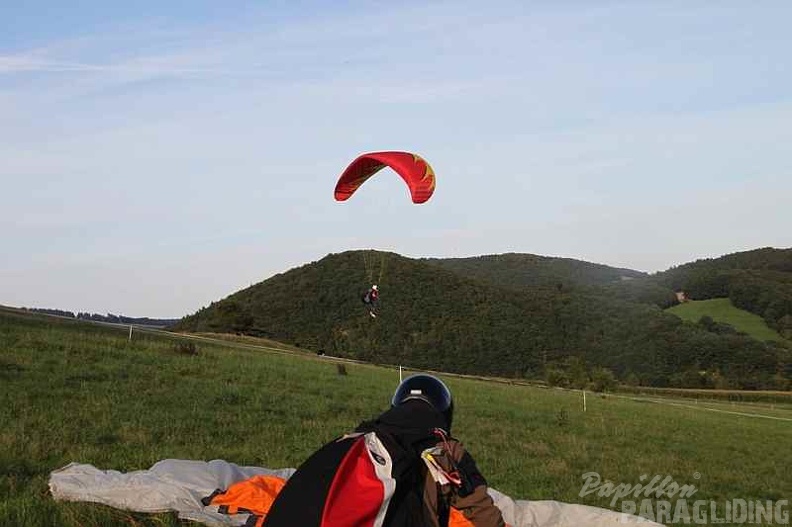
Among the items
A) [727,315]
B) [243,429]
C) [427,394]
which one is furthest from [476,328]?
[427,394]

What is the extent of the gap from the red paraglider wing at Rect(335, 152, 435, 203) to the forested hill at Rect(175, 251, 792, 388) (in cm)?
5125

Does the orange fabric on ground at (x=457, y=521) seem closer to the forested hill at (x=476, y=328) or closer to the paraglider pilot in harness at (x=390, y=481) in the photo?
the paraglider pilot in harness at (x=390, y=481)

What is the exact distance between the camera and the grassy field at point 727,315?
92125 mm

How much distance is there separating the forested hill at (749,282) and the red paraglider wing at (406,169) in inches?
3617

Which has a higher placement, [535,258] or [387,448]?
[535,258]

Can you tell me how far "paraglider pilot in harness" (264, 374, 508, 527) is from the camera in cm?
354

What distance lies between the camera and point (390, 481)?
373cm

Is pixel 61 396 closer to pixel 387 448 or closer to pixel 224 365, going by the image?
pixel 224 365

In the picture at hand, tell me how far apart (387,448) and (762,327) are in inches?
4055

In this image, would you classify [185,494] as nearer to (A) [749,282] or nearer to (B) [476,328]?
(B) [476,328]

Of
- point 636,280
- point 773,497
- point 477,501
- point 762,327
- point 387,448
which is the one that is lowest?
point 773,497

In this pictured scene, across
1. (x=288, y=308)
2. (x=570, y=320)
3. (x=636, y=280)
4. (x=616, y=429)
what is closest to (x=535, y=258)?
(x=636, y=280)

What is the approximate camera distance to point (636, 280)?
142 m

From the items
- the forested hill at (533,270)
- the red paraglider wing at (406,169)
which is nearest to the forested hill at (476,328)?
the forested hill at (533,270)
